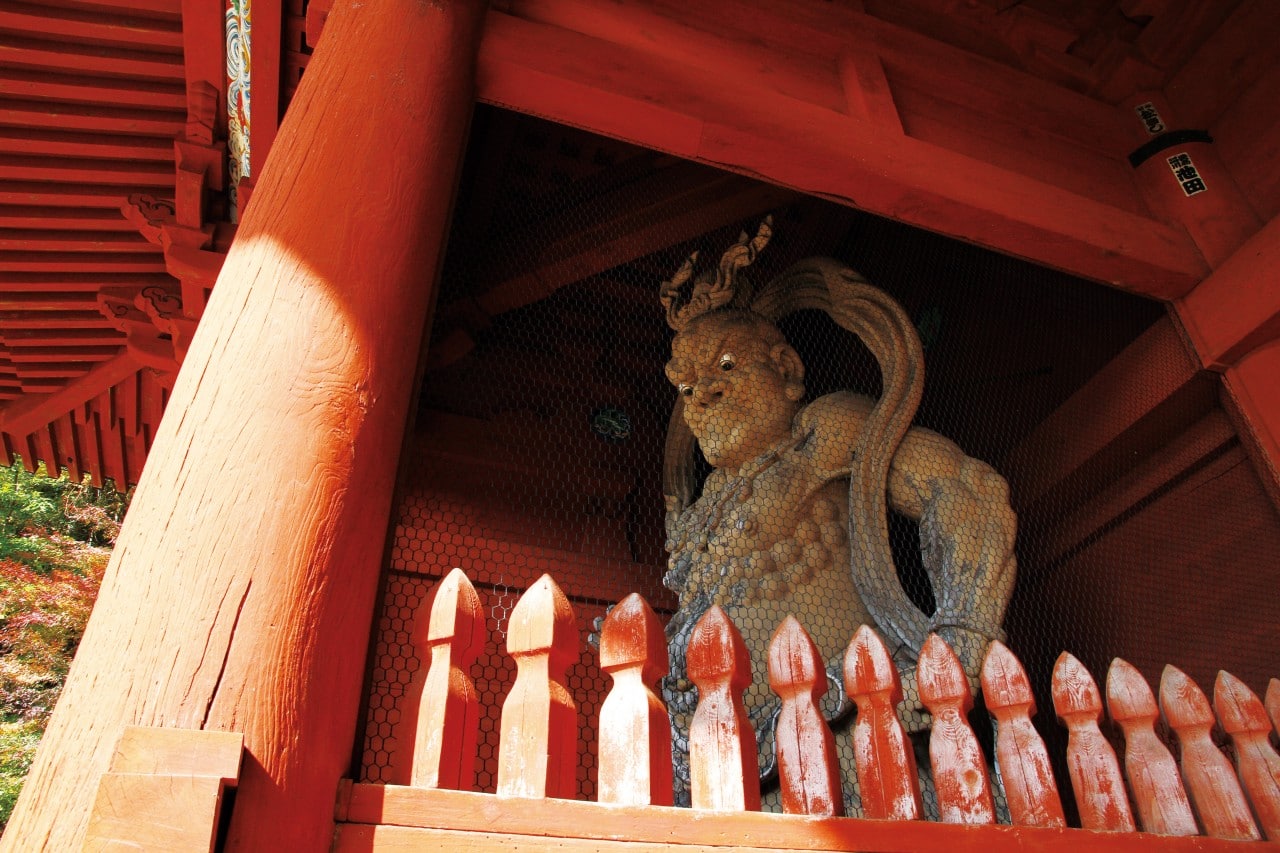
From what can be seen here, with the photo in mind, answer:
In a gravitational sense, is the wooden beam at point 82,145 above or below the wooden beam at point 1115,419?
above

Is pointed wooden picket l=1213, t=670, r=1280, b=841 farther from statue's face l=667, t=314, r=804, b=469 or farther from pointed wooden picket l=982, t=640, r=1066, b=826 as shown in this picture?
statue's face l=667, t=314, r=804, b=469

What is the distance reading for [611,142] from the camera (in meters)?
2.74

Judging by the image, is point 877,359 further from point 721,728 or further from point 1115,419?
point 721,728

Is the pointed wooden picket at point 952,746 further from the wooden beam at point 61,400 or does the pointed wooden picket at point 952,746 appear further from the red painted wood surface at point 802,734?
the wooden beam at point 61,400

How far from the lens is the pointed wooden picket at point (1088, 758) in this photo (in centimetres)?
123

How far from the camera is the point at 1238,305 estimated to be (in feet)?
6.70

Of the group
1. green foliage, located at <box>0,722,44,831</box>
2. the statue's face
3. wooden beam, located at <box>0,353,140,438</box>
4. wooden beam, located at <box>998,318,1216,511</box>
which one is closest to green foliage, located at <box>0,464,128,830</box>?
green foliage, located at <box>0,722,44,831</box>

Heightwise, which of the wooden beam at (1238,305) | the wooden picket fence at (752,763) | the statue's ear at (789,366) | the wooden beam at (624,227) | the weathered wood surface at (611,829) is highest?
the wooden beam at (624,227)

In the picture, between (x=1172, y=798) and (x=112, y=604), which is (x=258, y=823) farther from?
A: (x=1172, y=798)

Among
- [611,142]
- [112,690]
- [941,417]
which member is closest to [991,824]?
[112,690]

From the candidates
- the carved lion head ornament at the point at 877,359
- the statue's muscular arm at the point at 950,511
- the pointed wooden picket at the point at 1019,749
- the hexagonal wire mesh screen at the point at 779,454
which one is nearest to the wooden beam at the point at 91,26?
the hexagonal wire mesh screen at the point at 779,454

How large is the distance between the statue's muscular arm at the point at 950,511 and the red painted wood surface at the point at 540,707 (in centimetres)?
104

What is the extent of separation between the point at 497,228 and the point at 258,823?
84.0 inches

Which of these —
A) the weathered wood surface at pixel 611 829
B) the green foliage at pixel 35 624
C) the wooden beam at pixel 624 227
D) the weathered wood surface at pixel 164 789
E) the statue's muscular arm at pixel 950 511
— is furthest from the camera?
the green foliage at pixel 35 624
